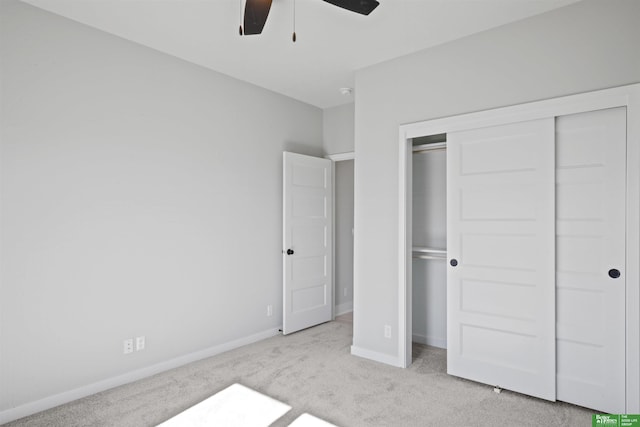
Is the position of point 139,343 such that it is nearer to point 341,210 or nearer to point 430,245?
point 430,245

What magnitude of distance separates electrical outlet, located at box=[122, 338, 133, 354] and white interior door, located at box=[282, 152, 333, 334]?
1608 millimetres

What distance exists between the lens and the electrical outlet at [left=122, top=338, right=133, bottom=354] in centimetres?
293

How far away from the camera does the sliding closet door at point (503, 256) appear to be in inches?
102

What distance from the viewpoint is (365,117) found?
354 cm

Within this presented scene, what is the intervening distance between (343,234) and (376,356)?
216cm

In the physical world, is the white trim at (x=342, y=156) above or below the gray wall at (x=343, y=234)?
above

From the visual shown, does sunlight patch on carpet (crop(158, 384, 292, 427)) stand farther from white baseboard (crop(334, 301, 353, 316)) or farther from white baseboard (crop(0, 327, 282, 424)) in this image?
white baseboard (crop(334, 301, 353, 316))

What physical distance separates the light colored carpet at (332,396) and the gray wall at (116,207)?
0.27 metres

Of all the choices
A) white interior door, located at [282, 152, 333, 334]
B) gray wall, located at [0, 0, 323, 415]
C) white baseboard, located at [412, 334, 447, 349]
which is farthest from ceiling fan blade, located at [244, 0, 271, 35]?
white baseboard, located at [412, 334, 447, 349]

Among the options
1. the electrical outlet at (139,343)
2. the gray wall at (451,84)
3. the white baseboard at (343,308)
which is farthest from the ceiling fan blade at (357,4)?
the white baseboard at (343,308)

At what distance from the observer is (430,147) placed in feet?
12.2

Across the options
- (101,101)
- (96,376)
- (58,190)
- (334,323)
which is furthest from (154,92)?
(334,323)

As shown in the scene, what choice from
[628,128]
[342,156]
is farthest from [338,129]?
[628,128]

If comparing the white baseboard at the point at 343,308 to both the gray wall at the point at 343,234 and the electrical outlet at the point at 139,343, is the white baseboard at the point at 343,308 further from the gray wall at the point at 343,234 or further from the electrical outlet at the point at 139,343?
the electrical outlet at the point at 139,343
